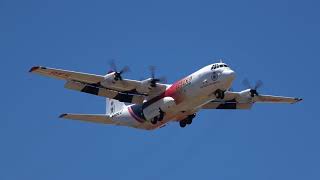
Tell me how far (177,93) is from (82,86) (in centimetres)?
734

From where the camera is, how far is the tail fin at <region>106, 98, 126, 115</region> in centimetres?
6137

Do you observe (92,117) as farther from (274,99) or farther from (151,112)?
(274,99)

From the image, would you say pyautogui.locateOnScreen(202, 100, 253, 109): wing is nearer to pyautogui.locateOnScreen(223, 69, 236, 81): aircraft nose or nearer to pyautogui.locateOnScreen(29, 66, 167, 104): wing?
pyautogui.locateOnScreen(29, 66, 167, 104): wing

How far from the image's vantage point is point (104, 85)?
5600 centimetres

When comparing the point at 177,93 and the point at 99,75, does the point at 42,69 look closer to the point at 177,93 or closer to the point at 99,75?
the point at 99,75

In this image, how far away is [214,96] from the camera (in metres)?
55.4

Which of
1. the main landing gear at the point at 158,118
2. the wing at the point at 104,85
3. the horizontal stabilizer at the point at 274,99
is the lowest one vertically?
the main landing gear at the point at 158,118

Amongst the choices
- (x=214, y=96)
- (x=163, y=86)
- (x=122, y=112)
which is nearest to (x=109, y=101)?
(x=122, y=112)

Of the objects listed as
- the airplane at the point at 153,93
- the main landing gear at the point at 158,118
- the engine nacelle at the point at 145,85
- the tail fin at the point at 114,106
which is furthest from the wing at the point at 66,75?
the tail fin at the point at 114,106

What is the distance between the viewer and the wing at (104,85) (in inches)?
2148

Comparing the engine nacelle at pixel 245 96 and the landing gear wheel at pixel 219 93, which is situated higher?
the engine nacelle at pixel 245 96

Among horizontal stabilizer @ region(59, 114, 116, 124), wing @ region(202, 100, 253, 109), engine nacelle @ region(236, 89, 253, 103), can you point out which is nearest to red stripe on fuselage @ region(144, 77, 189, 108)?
horizontal stabilizer @ region(59, 114, 116, 124)

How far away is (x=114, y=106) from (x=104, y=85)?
635cm

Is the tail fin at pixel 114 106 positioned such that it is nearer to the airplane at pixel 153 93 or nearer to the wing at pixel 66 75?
the airplane at pixel 153 93
